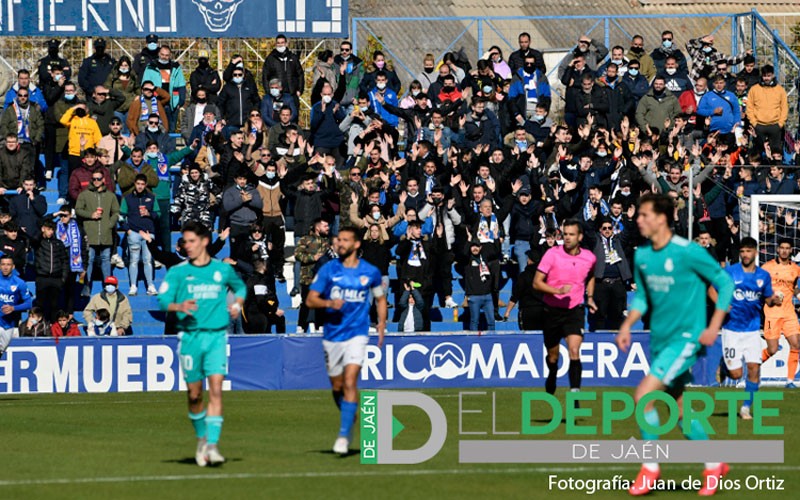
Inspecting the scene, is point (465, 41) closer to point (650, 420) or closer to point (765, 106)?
point (765, 106)

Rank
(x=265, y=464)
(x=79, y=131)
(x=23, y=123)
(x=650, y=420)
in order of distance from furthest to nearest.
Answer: (x=23, y=123), (x=79, y=131), (x=265, y=464), (x=650, y=420)

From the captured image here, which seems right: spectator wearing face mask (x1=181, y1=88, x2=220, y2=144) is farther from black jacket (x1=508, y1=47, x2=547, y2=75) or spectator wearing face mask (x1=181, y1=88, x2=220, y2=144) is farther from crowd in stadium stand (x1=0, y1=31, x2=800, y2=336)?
black jacket (x1=508, y1=47, x2=547, y2=75)

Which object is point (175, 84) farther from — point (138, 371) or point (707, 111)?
point (707, 111)

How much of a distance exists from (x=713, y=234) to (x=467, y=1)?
63.0ft

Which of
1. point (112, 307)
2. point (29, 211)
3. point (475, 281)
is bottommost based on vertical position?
point (112, 307)

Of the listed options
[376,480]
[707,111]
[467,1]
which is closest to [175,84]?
[707,111]

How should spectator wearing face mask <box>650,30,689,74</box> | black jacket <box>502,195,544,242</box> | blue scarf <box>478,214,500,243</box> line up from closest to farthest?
blue scarf <box>478,214,500,243</box> → black jacket <box>502,195,544,242</box> → spectator wearing face mask <box>650,30,689,74</box>

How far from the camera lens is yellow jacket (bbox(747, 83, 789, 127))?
32.0 m

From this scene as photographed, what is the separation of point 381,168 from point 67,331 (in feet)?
23.1

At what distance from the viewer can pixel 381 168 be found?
29.5 metres

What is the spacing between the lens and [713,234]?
29.7m

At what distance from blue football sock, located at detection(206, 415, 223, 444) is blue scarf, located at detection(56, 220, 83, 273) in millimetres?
14809

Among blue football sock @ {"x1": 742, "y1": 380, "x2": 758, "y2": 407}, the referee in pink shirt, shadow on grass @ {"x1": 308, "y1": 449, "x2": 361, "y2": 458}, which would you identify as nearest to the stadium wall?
blue football sock @ {"x1": 742, "y1": 380, "x2": 758, "y2": 407}

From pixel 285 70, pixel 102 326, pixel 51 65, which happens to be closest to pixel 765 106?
pixel 285 70
